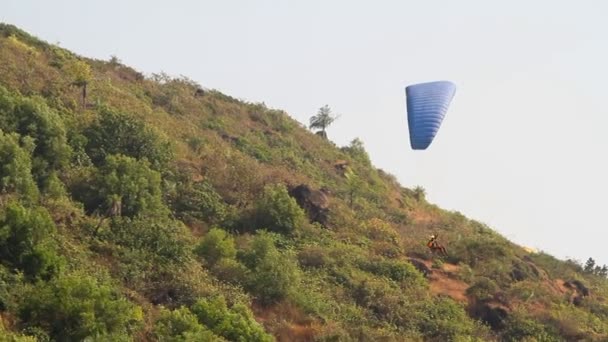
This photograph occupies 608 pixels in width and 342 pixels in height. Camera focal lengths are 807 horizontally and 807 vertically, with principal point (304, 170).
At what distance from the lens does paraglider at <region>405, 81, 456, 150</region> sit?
96.6ft

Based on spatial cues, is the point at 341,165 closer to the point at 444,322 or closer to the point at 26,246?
the point at 444,322

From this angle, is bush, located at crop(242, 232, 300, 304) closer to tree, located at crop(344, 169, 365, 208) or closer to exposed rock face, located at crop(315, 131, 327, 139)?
tree, located at crop(344, 169, 365, 208)

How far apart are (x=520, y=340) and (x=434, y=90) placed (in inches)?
454

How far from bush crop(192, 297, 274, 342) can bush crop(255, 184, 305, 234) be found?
26.2 ft

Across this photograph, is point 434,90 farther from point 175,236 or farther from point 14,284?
point 14,284

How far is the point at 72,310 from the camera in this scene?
16172 mm

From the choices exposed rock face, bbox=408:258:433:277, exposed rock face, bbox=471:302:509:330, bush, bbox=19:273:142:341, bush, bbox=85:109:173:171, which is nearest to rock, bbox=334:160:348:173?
exposed rock face, bbox=408:258:433:277

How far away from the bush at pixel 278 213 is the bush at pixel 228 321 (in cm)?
798

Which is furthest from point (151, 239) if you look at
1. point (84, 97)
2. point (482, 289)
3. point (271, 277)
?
point (482, 289)

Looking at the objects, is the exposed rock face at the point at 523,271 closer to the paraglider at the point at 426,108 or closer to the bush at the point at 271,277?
the paraglider at the point at 426,108

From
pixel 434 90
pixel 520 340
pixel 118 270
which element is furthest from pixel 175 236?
pixel 434 90

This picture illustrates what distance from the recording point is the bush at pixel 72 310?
16141 mm

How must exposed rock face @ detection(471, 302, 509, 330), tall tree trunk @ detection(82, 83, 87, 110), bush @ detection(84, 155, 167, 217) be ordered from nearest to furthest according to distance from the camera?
bush @ detection(84, 155, 167, 217) < exposed rock face @ detection(471, 302, 509, 330) < tall tree trunk @ detection(82, 83, 87, 110)

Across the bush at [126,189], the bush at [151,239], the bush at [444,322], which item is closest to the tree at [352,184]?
the bush at [444,322]
